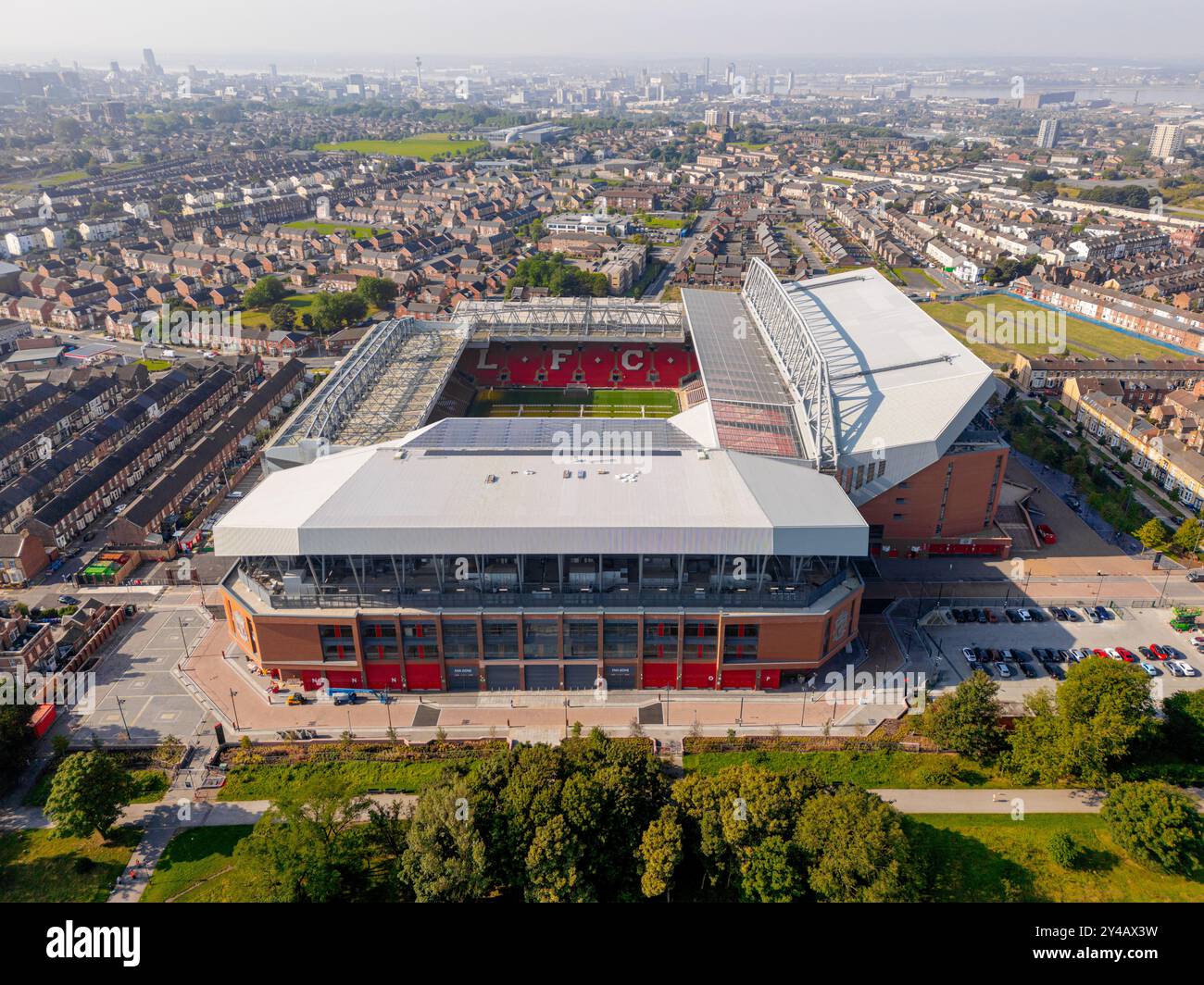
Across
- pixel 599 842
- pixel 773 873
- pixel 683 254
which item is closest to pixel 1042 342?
pixel 683 254

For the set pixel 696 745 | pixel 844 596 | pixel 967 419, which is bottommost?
pixel 696 745

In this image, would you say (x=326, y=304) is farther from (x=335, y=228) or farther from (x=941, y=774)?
(x=941, y=774)

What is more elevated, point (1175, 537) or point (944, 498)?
point (944, 498)

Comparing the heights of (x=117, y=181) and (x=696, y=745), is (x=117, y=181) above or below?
above

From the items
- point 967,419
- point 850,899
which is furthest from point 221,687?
point 967,419

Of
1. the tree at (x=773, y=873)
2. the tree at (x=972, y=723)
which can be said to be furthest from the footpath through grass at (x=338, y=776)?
the tree at (x=972, y=723)

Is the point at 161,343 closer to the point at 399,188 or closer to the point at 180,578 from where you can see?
the point at 180,578

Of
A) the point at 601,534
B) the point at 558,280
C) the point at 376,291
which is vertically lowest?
the point at 558,280

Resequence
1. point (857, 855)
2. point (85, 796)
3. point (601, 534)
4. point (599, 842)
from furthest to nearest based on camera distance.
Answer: point (601, 534), point (85, 796), point (599, 842), point (857, 855)
